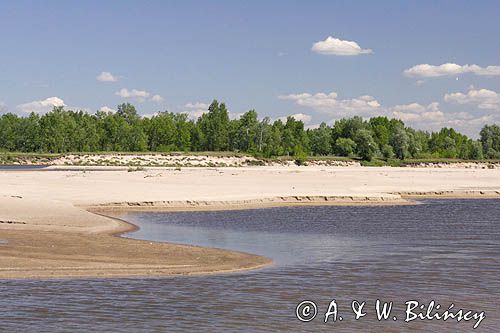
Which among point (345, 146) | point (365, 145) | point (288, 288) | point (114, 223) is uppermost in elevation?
point (365, 145)

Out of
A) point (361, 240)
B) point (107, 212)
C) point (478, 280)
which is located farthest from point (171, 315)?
point (107, 212)

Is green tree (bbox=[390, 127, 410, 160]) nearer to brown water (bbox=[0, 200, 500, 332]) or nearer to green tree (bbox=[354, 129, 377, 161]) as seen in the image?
green tree (bbox=[354, 129, 377, 161])

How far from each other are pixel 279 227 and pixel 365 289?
1695 centimetres

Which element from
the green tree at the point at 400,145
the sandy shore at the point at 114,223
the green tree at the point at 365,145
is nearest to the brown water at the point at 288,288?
the sandy shore at the point at 114,223

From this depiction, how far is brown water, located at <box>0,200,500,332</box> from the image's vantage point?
15305mm

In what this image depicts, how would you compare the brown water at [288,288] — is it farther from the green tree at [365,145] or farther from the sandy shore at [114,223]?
the green tree at [365,145]

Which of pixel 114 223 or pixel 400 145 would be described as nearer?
pixel 114 223

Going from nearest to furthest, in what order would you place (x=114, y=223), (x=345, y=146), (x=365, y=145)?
(x=114, y=223), (x=365, y=145), (x=345, y=146)

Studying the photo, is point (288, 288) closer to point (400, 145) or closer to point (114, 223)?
point (114, 223)

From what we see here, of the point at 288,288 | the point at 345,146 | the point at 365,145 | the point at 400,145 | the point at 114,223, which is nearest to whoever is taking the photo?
the point at 288,288

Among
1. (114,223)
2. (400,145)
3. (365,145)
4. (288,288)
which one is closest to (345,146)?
(365,145)

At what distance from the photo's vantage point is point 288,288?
19.3 meters

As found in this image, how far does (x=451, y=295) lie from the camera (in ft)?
60.8

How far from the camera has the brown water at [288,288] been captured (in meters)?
15.3
